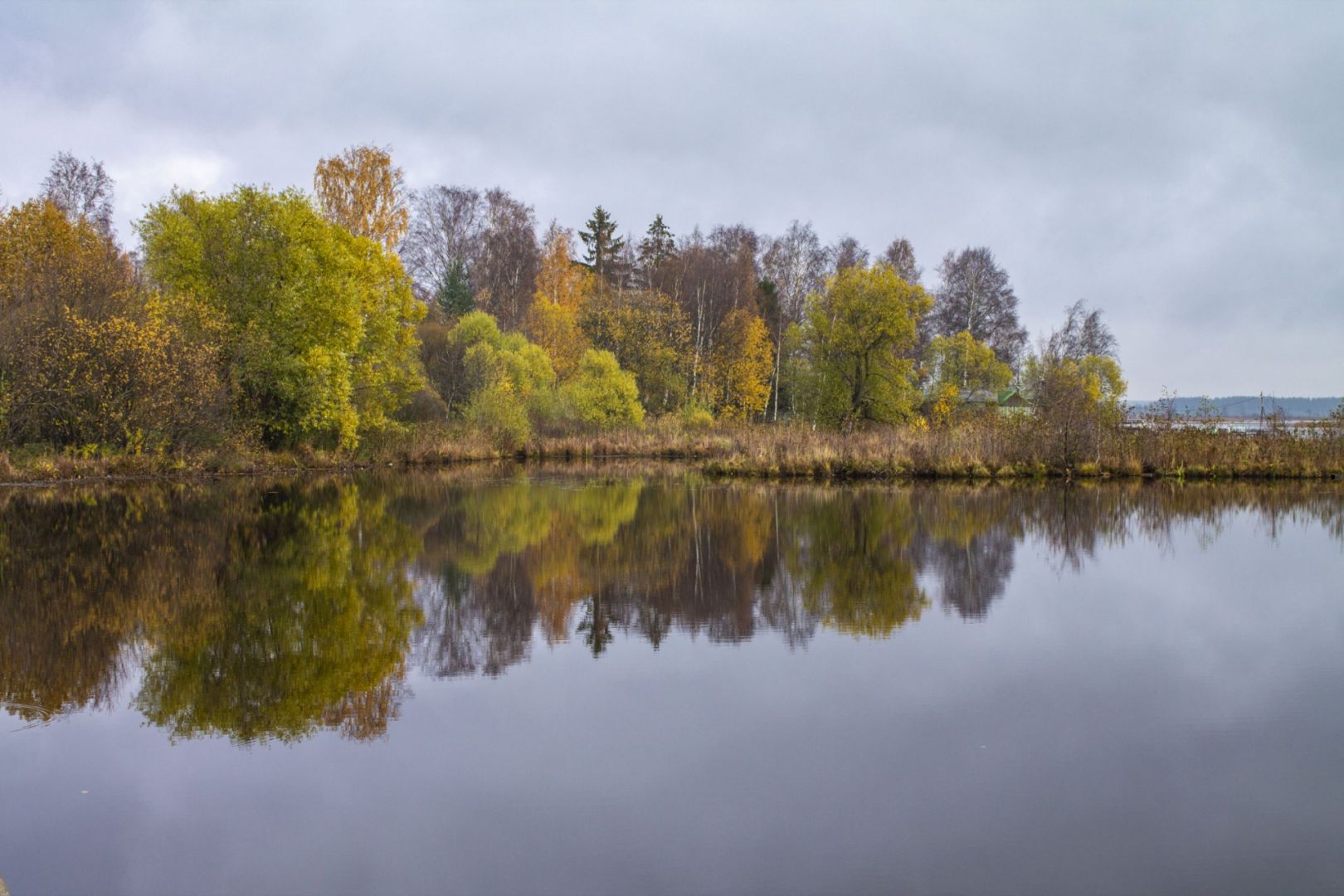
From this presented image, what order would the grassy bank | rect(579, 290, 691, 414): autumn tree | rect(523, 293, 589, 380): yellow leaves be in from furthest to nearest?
1. rect(523, 293, 589, 380): yellow leaves
2. rect(579, 290, 691, 414): autumn tree
3. the grassy bank

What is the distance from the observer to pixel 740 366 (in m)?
44.7

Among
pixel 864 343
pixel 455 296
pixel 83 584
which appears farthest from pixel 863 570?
pixel 455 296

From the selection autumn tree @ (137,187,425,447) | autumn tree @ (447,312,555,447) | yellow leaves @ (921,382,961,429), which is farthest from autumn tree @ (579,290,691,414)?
autumn tree @ (137,187,425,447)

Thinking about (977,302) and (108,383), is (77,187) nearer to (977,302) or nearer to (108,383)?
(108,383)

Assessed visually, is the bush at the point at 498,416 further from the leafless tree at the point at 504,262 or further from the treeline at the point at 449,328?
the leafless tree at the point at 504,262

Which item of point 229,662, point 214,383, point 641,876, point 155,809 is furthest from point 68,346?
point 641,876

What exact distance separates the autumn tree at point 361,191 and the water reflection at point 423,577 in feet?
55.4

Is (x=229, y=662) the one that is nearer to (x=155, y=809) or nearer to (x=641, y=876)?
(x=155, y=809)

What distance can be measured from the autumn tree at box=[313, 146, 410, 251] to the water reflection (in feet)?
55.4

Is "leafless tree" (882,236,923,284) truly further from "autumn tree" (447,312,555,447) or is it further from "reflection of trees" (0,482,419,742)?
"reflection of trees" (0,482,419,742)

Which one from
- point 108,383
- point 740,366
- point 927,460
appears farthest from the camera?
point 740,366

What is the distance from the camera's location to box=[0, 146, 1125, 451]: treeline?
2345 cm

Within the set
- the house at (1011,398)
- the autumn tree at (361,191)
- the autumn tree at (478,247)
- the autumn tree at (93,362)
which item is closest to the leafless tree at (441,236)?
the autumn tree at (478,247)

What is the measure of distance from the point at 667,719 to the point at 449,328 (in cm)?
3528
